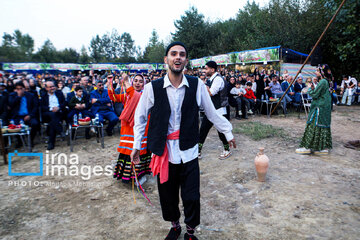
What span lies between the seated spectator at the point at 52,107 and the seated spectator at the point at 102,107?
3.03 feet

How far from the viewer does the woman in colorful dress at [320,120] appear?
502cm

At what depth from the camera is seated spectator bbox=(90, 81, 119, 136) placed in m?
7.17

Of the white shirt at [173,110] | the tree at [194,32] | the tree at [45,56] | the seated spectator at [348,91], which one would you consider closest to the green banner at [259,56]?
the seated spectator at [348,91]

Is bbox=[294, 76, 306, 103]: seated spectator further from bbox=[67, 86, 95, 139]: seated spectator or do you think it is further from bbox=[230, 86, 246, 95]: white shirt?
bbox=[67, 86, 95, 139]: seated spectator

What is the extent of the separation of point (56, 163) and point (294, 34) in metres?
19.6

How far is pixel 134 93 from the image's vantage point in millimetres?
3725

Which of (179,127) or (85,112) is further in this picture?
(85,112)

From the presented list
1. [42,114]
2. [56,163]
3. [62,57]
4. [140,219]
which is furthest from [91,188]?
[62,57]

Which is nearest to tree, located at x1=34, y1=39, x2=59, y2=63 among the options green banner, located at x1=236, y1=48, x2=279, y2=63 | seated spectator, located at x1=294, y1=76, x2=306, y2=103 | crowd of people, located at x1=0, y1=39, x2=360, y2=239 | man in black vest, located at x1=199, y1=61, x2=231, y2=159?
green banner, located at x1=236, y1=48, x2=279, y2=63

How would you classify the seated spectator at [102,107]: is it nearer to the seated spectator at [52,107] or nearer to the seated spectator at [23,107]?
the seated spectator at [52,107]

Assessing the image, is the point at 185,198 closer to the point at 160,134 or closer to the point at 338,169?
the point at 160,134

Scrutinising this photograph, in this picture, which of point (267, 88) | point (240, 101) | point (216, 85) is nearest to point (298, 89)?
point (267, 88)

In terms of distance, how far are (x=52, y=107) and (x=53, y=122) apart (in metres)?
0.53

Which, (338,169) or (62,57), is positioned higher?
(62,57)
